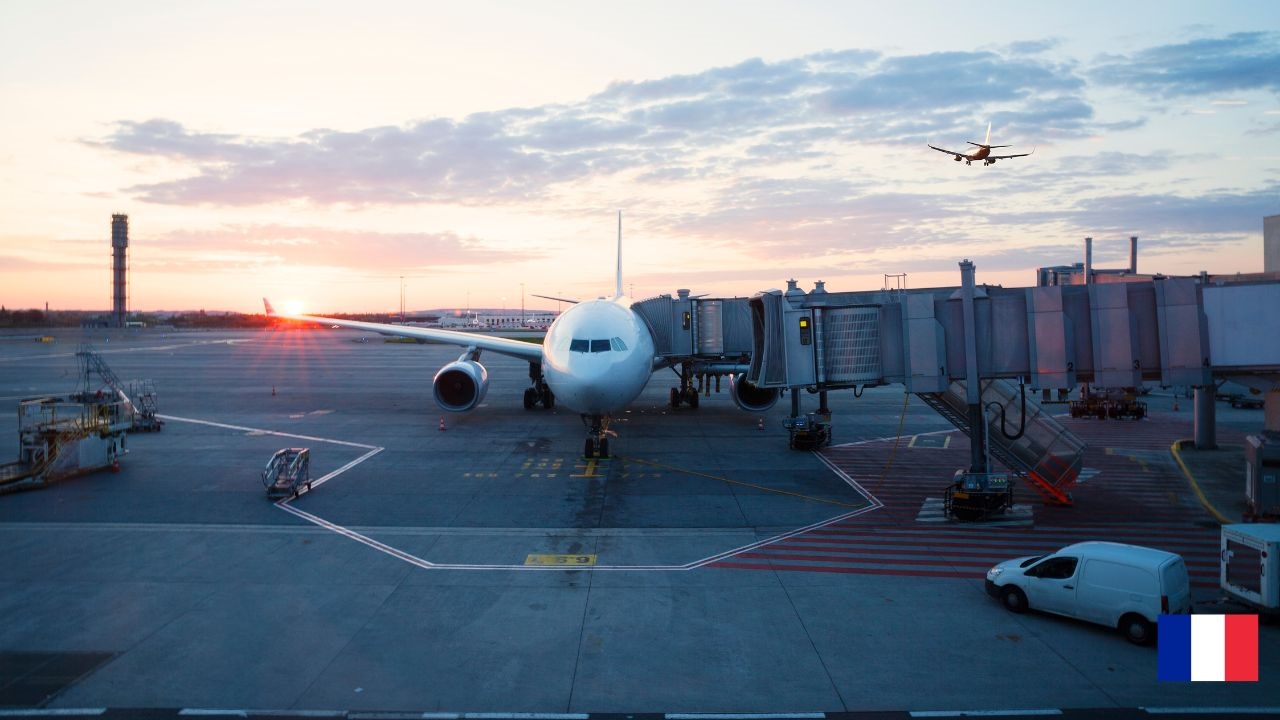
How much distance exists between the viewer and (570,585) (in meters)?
13.9

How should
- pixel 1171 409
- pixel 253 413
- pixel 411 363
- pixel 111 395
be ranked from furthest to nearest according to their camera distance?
pixel 411 363 < pixel 1171 409 < pixel 253 413 < pixel 111 395

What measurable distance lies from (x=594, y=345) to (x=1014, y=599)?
49.2 ft

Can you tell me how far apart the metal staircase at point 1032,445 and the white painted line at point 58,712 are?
1789cm

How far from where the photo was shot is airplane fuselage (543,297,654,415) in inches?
942

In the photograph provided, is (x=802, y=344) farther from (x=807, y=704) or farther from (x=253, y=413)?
(x=253, y=413)

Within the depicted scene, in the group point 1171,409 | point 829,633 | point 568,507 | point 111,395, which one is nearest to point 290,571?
point 568,507

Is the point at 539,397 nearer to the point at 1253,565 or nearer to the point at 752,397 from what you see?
the point at 752,397

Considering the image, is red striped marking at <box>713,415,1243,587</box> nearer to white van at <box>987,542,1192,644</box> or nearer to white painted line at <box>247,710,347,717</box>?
white van at <box>987,542,1192,644</box>

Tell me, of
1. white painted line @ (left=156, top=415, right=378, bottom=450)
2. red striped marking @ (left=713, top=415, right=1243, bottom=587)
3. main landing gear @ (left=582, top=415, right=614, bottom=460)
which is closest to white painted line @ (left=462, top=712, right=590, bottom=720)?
red striped marking @ (left=713, top=415, right=1243, bottom=587)

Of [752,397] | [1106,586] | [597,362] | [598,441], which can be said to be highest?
[597,362]

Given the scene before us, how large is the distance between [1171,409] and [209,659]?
46.3 m

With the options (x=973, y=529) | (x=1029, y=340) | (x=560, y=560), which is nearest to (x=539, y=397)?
(x=560, y=560)

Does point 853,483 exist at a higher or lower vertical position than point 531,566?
higher

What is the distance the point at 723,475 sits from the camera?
23.7m
